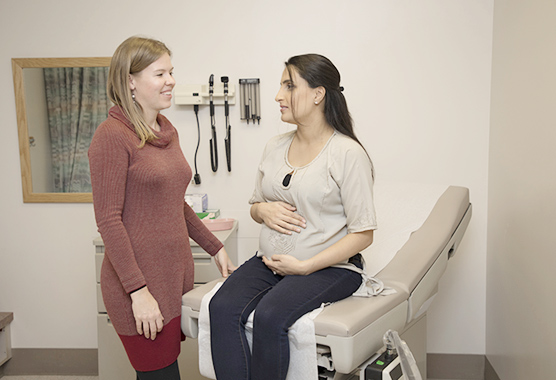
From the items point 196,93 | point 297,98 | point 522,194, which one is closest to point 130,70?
point 297,98

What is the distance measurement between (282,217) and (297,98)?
382 mm

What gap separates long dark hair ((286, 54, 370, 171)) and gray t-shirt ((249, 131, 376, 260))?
6 centimetres

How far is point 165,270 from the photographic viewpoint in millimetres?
1495

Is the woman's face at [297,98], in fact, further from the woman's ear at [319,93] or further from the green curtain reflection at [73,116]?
the green curtain reflection at [73,116]

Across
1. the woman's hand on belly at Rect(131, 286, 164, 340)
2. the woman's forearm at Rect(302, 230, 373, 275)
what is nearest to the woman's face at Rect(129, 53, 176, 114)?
the woman's hand on belly at Rect(131, 286, 164, 340)

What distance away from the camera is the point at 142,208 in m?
1.42

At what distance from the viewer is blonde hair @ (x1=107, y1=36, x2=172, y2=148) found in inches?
56.1

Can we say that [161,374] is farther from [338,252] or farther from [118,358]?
[118,358]

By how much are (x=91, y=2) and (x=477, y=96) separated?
2.04m

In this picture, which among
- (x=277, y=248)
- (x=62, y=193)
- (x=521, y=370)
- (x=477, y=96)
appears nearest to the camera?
(x=277, y=248)

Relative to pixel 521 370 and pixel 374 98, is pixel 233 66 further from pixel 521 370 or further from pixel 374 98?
pixel 521 370

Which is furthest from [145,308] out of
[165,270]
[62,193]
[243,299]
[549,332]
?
[62,193]

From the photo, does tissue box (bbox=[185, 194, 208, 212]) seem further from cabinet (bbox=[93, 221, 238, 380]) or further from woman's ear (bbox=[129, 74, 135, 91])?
woman's ear (bbox=[129, 74, 135, 91])

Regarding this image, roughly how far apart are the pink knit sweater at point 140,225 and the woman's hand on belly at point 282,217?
0.27m
